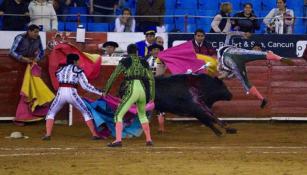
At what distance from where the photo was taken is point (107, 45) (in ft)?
49.8

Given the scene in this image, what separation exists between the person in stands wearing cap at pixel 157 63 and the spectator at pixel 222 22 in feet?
6.78

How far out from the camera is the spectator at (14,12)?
15781 millimetres

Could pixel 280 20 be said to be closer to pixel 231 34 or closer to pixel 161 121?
pixel 231 34

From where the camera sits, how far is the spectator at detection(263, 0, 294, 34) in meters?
16.3

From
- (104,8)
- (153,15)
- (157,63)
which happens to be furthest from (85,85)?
(104,8)

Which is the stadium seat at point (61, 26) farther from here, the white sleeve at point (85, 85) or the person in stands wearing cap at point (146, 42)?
the white sleeve at point (85, 85)

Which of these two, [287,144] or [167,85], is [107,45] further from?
[287,144]

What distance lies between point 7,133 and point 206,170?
5536 mm

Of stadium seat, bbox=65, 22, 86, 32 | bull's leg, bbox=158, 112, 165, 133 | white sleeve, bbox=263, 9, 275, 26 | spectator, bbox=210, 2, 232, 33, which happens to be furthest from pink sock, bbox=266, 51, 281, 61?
stadium seat, bbox=65, 22, 86, 32

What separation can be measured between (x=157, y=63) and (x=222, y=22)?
2.40 metres

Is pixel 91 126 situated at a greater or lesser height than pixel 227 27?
Answer: lesser

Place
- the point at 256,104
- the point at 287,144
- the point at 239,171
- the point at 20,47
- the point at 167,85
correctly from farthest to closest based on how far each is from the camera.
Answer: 1. the point at 256,104
2. the point at 20,47
3. the point at 167,85
4. the point at 287,144
5. the point at 239,171

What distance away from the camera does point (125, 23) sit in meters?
16.2

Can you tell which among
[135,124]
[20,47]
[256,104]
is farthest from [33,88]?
[256,104]
